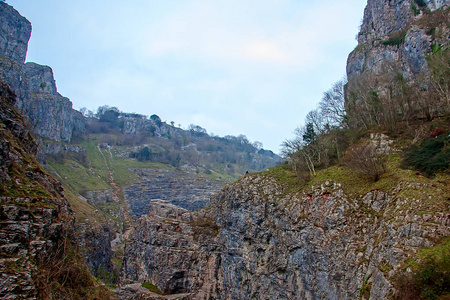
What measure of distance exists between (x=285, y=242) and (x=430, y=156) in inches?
557

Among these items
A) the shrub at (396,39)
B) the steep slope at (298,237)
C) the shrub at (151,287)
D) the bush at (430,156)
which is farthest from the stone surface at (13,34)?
the bush at (430,156)

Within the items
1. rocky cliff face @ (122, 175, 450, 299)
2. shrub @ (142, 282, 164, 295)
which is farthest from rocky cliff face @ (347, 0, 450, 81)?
shrub @ (142, 282, 164, 295)

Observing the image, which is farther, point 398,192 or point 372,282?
point 398,192

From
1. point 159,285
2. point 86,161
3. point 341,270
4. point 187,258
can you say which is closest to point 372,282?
point 341,270

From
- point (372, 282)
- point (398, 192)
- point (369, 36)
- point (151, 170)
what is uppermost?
point (369, 36)

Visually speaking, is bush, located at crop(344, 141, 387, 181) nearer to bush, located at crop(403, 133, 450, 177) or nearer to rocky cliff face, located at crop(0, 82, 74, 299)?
bush, located at crop(403, 133, 450, 177)

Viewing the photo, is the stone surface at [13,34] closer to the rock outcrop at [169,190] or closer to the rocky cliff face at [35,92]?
the rocky cliff face at [35,92]

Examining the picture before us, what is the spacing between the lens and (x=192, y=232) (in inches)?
1462

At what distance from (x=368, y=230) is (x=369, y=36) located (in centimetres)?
4975

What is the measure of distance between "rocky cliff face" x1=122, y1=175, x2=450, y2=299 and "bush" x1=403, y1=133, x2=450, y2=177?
186cm

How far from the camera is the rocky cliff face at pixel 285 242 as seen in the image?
15844 mm

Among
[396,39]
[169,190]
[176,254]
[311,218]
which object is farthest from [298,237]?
[169,190]

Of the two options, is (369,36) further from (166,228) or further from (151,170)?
(151,170)

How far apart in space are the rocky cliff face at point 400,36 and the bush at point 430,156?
634 inches
